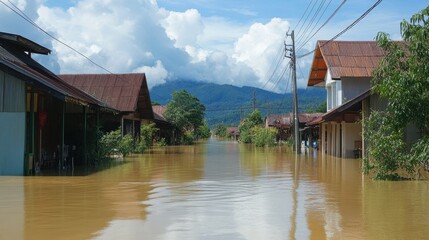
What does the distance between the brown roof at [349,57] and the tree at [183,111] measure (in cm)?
2632

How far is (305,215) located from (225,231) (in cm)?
226

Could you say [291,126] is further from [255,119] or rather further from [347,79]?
[347,79]

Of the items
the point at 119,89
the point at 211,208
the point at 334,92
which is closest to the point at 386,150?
the point at 211,208

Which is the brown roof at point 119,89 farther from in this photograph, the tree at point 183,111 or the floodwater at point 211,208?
the floodwater at point 211,208

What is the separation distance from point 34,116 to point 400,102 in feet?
43.3

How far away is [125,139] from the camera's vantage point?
3111cm

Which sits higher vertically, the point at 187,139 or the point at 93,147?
the point at 187,139

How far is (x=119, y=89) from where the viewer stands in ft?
119

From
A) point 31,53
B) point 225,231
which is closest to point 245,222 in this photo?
point 225,231

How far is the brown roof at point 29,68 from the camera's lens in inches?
653

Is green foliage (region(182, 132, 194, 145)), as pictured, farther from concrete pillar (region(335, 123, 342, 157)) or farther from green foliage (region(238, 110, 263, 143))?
concrete pillar (region(335, 123, 342, 157))

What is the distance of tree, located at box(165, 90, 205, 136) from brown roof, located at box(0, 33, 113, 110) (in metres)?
32.4

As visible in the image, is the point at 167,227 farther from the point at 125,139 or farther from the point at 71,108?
the point at 125,139

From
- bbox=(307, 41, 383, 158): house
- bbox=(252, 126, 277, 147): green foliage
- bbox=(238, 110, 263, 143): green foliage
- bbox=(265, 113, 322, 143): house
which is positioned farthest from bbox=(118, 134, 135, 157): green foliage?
bbox=(238, 110, 263, 143): green foliage
